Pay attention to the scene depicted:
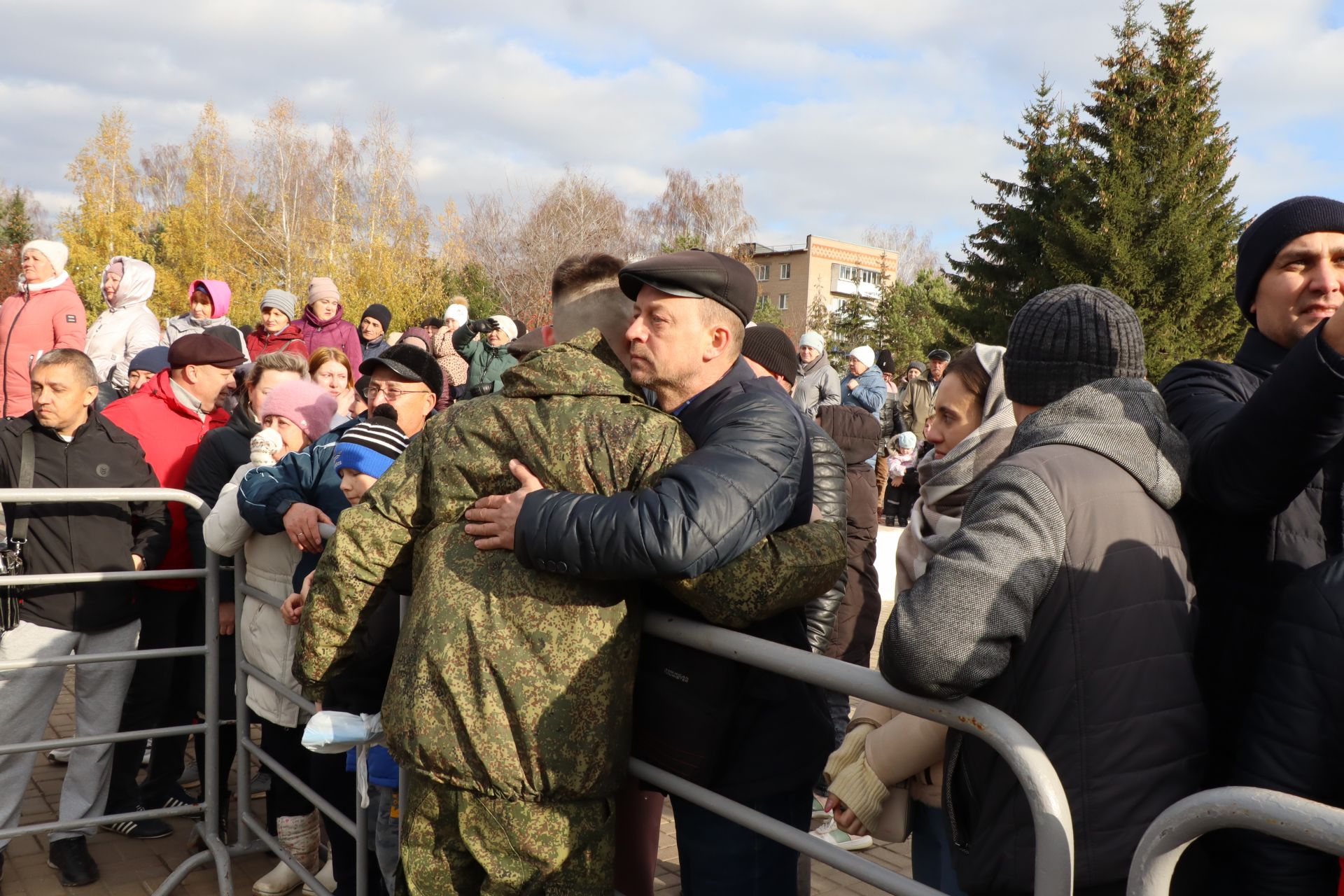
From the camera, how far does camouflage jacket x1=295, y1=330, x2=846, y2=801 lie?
2.08 m

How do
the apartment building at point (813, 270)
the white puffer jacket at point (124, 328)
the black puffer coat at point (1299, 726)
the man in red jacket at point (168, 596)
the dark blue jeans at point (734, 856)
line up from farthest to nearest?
the apartment building at point (813, 270) → the white puffer jacket at point (124, 328) → the man in red jacket at point (168, 596) → the dark blue jeans at point (734, 856) → the black puffer coat at point (1299, 726)

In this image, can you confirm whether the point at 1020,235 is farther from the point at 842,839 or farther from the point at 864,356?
the point at 842,839

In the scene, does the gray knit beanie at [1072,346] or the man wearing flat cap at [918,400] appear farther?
the man wearing flat cap at [918,400]

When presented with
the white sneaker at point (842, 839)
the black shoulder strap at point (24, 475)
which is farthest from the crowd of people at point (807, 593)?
the black shoulder strap at point (24, 475)

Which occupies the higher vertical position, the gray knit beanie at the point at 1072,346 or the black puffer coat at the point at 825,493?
the gray knit beanie at the point at 1072,346

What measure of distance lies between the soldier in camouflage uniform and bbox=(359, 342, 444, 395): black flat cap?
163 cm

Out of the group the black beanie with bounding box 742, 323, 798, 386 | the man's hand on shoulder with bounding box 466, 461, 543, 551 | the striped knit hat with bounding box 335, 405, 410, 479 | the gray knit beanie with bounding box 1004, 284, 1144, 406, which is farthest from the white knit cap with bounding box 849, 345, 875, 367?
the man's hand on shoulder with bounding box 466, 461, 543, 551

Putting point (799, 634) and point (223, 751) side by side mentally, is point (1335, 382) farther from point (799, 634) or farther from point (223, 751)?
point (223, 751)

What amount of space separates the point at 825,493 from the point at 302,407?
89.7 inches

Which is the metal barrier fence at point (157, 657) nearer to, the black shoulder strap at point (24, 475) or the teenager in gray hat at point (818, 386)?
the black shoulder strap at point (24, 475)

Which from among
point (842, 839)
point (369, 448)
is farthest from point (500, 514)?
point (842, 839)

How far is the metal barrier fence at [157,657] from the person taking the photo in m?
3.94

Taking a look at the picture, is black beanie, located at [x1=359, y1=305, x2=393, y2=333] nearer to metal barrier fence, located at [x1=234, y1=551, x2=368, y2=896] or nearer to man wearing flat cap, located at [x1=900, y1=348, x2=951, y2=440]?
metal barrier fence, located at [x1=234, y1=551, x2=368, y2=896]

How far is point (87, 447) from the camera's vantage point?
441 cm
